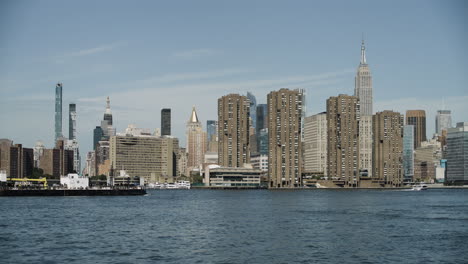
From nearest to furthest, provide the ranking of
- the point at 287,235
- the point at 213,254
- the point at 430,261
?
the point at 430,261, the point at 213,254, the point at 287,235

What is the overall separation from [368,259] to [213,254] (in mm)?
15390

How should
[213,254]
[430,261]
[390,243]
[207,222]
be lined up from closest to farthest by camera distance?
[430,261]
[213,254]
[390,243]
[207,222]

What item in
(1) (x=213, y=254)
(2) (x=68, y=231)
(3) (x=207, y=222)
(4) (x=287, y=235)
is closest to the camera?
(1) (x=213, y=254)

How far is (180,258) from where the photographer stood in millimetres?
63531

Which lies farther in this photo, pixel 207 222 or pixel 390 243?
pixel 207 222

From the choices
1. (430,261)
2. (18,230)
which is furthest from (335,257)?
(18,230)

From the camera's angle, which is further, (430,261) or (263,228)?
(263,228)

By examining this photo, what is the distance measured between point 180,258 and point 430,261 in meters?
23.9

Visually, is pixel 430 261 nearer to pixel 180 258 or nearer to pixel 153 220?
pixel 180 258

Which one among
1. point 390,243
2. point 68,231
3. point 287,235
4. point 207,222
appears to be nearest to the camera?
point 390,243

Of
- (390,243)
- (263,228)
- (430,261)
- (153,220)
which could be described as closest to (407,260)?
(430,261)

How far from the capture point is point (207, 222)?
103 metres

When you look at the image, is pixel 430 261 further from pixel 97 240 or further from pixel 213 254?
pixel 97 240

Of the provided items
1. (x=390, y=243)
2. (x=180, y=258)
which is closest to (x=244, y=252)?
(x=180, y=258)
